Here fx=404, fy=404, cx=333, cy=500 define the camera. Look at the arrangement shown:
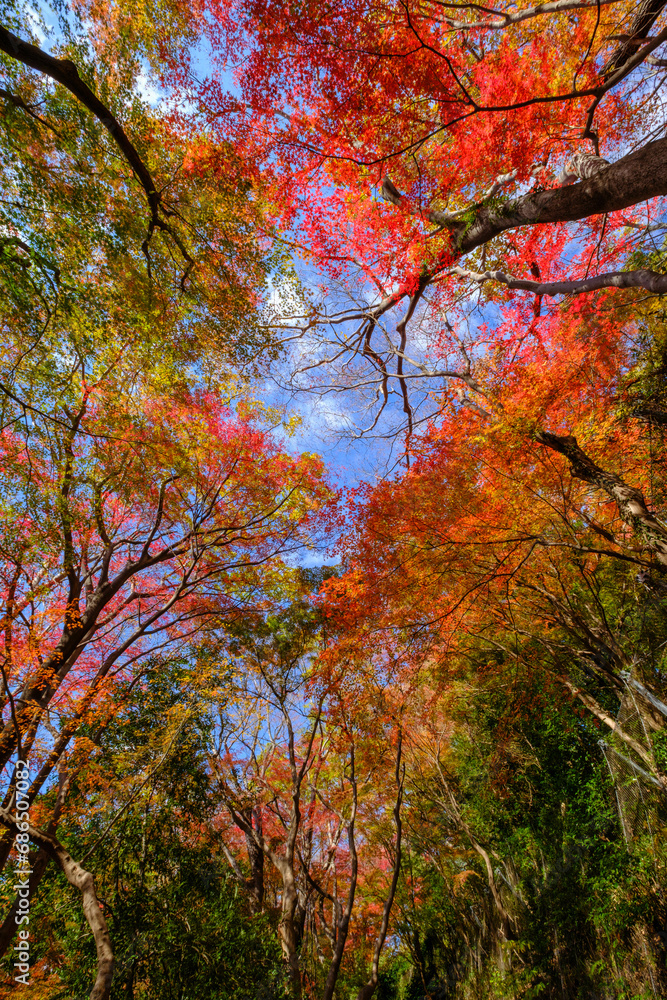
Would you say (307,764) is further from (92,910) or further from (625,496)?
(625,496)

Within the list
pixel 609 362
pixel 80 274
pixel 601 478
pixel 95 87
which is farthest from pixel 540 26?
pixel 80 274

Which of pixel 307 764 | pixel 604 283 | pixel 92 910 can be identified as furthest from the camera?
pixel 307 764

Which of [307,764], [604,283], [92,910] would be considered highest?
[604,283]

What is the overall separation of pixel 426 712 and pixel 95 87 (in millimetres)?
13704

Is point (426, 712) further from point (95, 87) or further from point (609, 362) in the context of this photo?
point (95, 87)

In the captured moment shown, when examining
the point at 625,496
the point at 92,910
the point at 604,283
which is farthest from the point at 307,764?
the point at 604,283

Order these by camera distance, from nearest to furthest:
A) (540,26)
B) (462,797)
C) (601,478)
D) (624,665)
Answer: (601,478) → (624,665) → (540,26) → (462,797)

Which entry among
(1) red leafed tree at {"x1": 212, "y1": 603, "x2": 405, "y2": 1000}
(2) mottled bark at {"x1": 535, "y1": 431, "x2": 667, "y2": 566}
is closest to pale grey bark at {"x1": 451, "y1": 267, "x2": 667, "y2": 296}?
(2) mottled bark at {"x1": 535, "y1": 431, "x2": 667, "y2": 566}

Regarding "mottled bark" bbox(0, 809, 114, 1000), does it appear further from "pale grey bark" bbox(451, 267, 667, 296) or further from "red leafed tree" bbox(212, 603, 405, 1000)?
"pale grey bark" bbox(451, 267, 667, 296)

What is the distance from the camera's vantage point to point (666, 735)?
18.2 ft

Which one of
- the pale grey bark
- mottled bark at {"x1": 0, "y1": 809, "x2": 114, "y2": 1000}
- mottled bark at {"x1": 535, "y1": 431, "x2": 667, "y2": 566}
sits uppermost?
the pale grey bark

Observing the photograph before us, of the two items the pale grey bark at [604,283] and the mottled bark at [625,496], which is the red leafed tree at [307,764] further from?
the pale grey bark at [604,283]

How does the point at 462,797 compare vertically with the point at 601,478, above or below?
below

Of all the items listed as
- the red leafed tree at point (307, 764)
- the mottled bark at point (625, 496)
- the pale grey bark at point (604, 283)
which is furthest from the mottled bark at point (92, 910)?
the pale grey bark at point (604, 283)
